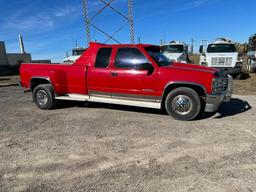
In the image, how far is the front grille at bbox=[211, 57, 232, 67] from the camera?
1384 cm

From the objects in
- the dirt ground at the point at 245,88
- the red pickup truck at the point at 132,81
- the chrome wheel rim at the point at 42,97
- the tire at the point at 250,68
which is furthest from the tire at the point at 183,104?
the tire at the point at 250,68

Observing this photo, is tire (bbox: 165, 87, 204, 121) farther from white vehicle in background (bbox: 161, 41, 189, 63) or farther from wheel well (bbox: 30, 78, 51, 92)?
white vehicle in background (bbox: 161, 41, 189, 63)

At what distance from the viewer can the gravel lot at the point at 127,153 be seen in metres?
3.03

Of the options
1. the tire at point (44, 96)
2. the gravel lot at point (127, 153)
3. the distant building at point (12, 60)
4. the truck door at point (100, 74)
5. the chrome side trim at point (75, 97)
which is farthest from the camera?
the distant building at point (12, 60)

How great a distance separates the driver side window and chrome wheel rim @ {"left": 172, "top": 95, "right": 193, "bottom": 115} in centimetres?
126

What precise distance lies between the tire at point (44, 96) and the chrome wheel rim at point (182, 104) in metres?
3.70

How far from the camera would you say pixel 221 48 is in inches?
576

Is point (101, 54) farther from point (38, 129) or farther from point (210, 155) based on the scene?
point (210, 155)

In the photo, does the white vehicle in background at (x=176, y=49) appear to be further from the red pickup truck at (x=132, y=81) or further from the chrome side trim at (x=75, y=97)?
the chrome side trim at (x=75, y=97)

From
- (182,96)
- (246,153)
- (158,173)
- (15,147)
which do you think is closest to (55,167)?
(15,147)

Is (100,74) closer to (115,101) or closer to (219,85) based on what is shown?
(115,101)

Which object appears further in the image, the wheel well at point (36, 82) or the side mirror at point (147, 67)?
the wheel well at point (36, 82)

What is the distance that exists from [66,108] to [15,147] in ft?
10.4

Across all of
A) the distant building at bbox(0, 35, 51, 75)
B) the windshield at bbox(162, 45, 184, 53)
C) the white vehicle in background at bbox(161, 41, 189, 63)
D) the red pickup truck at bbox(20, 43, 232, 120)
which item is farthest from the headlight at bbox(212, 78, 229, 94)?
the distant building at bbox(0, 35, 51, 75)
